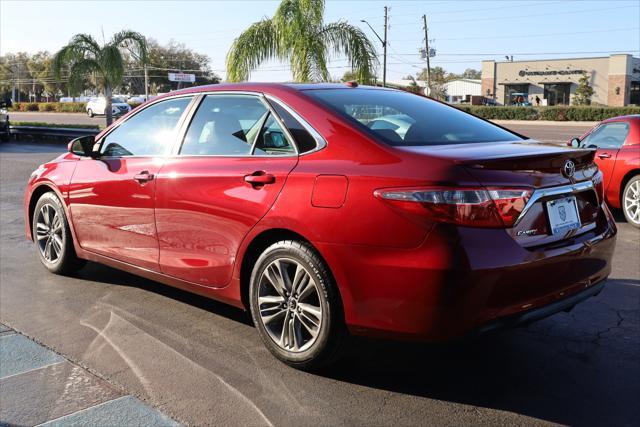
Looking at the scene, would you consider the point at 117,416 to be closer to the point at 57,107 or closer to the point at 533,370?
the point at 533,370

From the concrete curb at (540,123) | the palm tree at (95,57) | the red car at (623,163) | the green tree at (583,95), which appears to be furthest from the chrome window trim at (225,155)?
the green tree at (583,95)

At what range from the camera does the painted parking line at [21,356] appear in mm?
3776

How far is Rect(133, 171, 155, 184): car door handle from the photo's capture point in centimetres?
454

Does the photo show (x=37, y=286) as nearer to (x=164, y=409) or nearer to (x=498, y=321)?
(x=164, y=409)

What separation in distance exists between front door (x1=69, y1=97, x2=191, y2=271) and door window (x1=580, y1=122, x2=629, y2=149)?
5630 mm

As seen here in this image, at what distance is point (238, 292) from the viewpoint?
397 centimetres

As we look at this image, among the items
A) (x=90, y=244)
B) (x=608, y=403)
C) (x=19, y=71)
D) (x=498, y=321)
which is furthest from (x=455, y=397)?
(x=19, y=71)

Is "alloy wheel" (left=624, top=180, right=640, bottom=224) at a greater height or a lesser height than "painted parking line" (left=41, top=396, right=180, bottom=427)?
greater

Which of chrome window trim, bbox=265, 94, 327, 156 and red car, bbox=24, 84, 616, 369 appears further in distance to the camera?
chrome window trim, bbox=265, 94, 327, 156

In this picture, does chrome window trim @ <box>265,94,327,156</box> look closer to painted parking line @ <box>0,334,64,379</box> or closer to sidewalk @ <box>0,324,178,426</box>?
sidewalk @ <box>0,324,178,426</box>

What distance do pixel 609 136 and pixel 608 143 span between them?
0.10 m

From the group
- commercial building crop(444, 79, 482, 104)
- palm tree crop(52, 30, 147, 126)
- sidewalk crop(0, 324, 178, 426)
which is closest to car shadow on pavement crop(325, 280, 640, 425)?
sidewalk crop(0, 324, 178, 426)

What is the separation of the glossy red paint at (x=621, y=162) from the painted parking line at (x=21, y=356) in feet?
22.7

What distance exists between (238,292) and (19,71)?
12390cm
